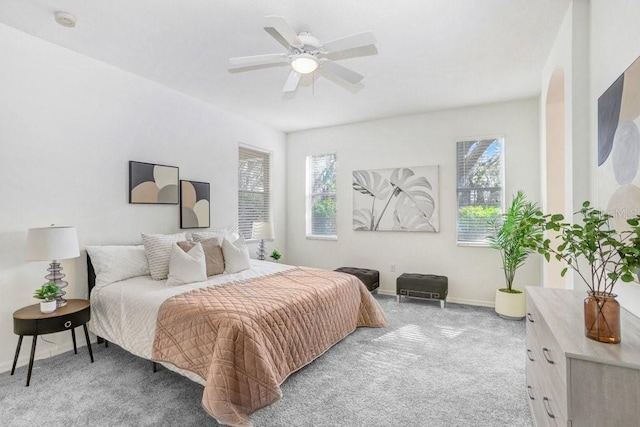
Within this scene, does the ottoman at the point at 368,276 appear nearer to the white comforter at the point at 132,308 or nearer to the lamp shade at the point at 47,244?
the white comforter at the point at 132,308

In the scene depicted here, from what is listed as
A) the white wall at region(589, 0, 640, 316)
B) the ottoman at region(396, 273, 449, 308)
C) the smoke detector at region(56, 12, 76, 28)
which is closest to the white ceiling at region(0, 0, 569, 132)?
the smoke detector at region(56, 12, 76, 28)

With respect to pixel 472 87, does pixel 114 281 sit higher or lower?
lower

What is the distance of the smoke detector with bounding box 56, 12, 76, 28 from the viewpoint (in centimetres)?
242

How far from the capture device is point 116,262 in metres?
3.02

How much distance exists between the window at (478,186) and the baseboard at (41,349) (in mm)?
4672

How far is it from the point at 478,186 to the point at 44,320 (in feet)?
16.1

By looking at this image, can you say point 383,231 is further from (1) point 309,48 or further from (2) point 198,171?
(1) point 309,48

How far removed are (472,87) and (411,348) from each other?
120 inches

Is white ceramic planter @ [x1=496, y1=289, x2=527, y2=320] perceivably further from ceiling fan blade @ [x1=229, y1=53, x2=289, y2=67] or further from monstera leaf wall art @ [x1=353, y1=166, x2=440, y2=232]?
ceiling fan blade @ [x1=229, y1=53, x2=289, y2=67]

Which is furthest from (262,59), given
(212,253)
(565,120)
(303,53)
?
(565,120)

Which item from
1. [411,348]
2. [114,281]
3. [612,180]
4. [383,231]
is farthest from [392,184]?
[114,281]

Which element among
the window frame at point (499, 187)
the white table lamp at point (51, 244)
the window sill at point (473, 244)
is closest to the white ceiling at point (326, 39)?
the window frame at point (499, 187)

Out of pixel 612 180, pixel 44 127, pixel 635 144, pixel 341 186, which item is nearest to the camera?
pixel 635 144

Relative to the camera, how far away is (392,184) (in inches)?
196
